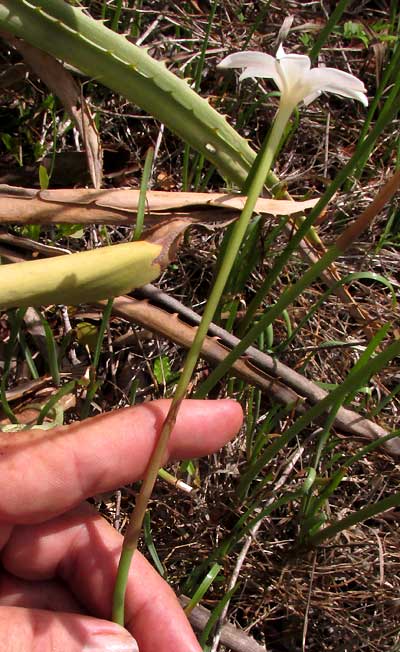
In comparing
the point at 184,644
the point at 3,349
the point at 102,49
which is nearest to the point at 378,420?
the point at 184,644

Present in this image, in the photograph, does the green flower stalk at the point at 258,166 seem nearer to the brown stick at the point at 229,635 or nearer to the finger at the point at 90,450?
the finger at the point at 90,450

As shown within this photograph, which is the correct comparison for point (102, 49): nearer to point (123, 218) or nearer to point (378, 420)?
point (123, 218)

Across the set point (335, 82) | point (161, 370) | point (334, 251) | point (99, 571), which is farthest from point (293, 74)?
point (99, 571)

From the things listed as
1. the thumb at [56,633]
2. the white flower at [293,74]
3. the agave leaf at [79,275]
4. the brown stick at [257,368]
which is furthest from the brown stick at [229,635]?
the white flower at [293,74]

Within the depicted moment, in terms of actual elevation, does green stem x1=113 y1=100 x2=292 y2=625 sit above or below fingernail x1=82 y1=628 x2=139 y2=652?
above

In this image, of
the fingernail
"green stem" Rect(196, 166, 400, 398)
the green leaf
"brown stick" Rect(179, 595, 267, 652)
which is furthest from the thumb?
the green leaf

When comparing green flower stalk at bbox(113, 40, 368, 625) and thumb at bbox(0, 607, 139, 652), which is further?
thumb at bbox(0, 607, 139, 652)

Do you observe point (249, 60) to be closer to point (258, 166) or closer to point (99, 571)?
point (258, 166)

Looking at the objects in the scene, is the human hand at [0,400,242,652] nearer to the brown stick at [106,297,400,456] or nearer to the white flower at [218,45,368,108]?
the brown stick at [106,297,400,456]
